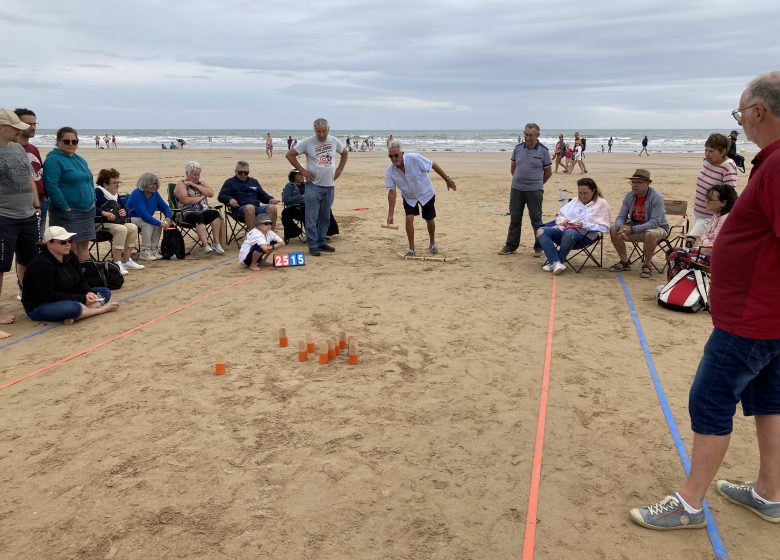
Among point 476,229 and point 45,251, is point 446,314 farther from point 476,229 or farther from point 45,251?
point 476,229

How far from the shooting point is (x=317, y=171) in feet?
25.4

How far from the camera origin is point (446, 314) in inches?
215

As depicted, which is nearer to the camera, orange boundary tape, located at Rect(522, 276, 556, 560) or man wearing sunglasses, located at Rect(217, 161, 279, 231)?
orange boundary tape, located at Rect(522, 276, 556, 560)

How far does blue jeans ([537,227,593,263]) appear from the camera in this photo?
693 centimetres

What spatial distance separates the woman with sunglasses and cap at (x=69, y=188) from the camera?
564 centimetres

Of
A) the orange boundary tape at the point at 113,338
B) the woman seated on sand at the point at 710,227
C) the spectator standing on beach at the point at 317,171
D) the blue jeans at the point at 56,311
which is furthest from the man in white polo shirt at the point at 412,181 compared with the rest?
the blue jeans at the point at 56,311

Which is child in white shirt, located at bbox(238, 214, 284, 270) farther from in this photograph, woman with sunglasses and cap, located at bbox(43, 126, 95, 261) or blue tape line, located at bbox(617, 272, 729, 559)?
blue tape line, located at bbox(617, 272, 729, 559)

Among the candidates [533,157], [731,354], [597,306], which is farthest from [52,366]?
[533,157]

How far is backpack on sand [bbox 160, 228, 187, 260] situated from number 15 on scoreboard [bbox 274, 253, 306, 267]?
1.54 meters

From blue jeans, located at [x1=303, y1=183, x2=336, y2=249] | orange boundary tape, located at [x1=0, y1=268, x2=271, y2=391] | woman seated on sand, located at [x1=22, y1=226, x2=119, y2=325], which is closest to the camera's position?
orange boundary tape, located at [x1=0, y1=268, x2=271, y2=391]

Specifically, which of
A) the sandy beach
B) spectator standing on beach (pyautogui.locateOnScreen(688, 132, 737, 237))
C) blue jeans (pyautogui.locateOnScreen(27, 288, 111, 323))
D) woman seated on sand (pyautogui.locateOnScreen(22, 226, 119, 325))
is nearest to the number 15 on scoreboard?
the sandy beach

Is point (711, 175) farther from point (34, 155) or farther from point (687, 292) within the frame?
point (34, 155)

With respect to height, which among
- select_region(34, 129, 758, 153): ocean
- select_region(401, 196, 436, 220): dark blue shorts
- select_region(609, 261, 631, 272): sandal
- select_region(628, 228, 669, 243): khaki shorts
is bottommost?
select_region(609, 261, 631, 272): sandal

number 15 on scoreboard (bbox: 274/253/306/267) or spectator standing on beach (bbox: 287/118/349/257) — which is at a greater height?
spectator standing on beach (bbox: 287/118/349/257)
